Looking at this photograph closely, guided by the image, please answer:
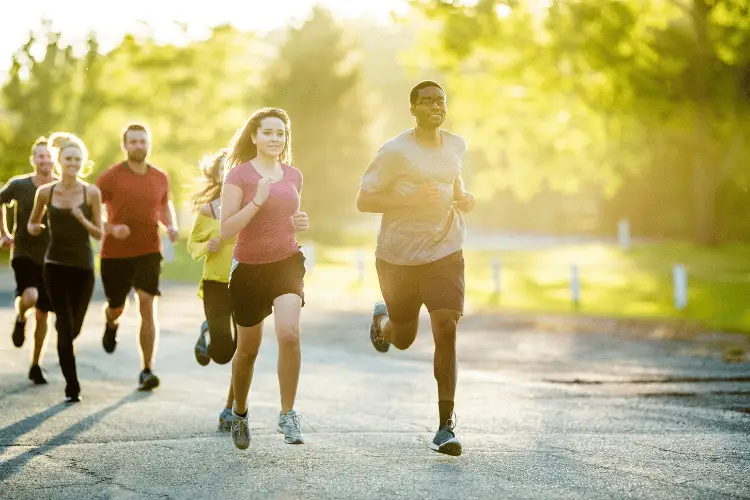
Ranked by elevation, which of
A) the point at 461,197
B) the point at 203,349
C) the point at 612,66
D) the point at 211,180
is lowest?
the point at 203,349

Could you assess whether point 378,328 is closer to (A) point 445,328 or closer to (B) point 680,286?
(A) point 445,328

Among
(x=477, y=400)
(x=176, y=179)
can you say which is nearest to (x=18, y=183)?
(x=477, y=400)

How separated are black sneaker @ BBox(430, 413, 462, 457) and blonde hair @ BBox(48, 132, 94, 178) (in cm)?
381

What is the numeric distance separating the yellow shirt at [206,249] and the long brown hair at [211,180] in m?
0.11

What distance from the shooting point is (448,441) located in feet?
20.0

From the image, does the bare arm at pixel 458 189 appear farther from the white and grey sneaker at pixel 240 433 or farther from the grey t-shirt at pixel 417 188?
the white and grey sneaker at pixel 240 433

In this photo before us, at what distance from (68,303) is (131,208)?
3.24 feet

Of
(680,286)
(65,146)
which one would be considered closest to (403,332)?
(65,146)

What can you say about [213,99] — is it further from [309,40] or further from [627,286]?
[627,286]

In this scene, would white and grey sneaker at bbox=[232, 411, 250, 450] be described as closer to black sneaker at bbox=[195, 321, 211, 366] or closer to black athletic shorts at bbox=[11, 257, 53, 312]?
black sneaker at bbox=[195, 321, 211, 366]

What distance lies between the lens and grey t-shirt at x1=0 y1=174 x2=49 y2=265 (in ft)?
31.6

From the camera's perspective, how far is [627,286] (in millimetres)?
24344

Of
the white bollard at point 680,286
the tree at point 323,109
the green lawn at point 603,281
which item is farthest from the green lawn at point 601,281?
the tree at point 323,109

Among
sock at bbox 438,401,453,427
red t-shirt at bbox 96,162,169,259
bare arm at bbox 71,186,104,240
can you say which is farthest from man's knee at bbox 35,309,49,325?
sock at bbox 438,401,453,427
